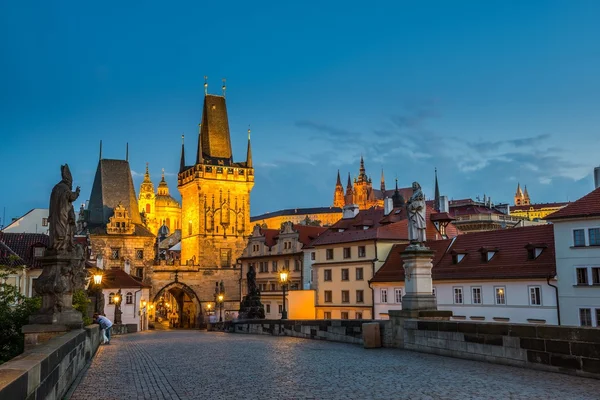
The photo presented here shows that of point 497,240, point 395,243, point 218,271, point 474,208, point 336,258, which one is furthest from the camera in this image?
point 474,208

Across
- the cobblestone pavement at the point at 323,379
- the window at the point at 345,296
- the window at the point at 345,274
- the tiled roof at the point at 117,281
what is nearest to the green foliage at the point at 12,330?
the cobblestone pavement at the point at 323,379

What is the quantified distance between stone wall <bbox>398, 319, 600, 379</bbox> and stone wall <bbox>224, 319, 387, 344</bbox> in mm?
2802

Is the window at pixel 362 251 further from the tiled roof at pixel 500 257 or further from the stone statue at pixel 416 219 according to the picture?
the stone statue at pixel 416 219

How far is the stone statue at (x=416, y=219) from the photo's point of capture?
65.3 ft

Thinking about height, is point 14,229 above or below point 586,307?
above

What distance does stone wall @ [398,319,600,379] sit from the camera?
38.7 ft

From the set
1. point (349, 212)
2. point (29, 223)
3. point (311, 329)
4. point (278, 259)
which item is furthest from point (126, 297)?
point (311, 329)

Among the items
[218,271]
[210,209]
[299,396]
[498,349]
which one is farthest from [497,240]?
[210,209]

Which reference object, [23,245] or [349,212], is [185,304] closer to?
[349,212]

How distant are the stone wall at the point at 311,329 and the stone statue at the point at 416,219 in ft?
8.84

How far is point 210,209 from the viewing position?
95500 mm

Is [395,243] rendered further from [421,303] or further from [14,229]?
[14,229]

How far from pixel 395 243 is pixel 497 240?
37.8ft

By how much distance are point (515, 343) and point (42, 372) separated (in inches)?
378
